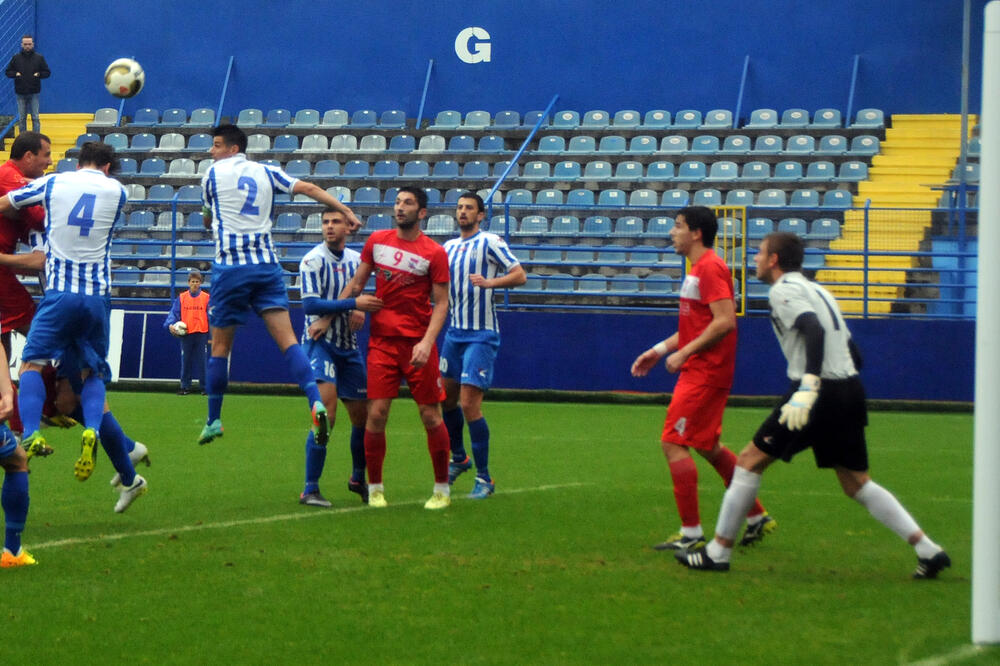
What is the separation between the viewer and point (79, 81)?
97.6 ft

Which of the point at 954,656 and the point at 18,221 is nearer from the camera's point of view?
the point at 954,656

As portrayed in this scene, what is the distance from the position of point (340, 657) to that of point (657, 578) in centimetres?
208

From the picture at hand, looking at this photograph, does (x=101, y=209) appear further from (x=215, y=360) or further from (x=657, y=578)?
(x=657, y=578)

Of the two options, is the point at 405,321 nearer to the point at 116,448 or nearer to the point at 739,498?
the point at 116,448

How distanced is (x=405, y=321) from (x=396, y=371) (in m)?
0.33

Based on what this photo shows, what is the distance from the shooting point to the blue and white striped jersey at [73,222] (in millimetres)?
8500

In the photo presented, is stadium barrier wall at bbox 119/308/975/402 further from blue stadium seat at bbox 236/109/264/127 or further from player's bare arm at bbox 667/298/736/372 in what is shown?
player's bare arm at bbox 667/298/736/372

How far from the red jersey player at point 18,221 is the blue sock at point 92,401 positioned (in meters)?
0.87

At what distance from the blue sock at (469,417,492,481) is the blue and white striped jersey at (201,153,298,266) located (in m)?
1.90

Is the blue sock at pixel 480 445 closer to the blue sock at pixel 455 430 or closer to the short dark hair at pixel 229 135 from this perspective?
the blue sock at pixel 455 430

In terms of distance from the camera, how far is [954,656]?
519cm

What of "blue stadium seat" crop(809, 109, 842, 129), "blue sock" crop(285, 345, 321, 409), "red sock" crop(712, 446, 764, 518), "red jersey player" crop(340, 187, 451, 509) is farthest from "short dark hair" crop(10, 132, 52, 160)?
"blue stadium seat" crop(809, 109, 842, 129)

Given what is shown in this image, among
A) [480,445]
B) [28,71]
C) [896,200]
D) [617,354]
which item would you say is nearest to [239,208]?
[480,445]

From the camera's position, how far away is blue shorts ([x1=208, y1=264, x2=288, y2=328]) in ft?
30.2
